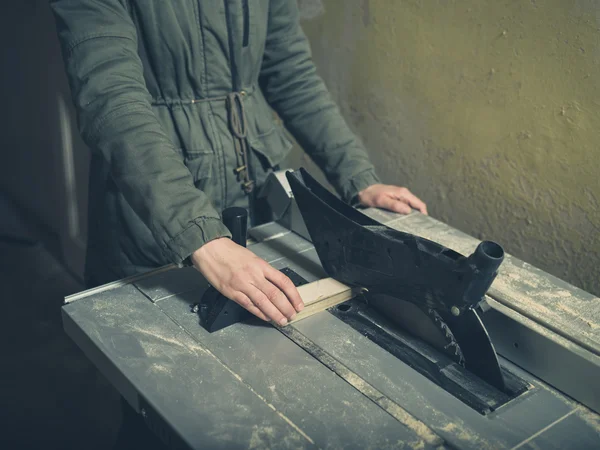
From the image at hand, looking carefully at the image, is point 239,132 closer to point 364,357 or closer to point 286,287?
point 286,287

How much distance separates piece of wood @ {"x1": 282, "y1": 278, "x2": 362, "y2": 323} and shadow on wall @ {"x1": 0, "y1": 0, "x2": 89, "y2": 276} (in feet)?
5.20

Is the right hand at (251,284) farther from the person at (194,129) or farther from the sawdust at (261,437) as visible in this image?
the sawdust at (261,437)

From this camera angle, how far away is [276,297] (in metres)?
1.00

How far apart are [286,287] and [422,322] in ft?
0.71

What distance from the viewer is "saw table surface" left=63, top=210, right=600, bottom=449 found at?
0.81 meters

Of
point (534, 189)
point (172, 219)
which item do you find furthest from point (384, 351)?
point (534, 189)

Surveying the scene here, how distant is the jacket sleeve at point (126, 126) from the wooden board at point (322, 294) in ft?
0.54

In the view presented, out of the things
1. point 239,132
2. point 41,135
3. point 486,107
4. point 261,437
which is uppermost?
point 486,107

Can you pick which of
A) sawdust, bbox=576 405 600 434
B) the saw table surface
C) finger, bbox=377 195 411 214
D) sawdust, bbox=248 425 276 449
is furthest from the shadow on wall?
sawdust, bbox=576 405 600 434

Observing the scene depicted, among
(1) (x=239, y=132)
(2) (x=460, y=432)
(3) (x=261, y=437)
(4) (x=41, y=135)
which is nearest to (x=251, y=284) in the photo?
(3) (x=261, y=437)

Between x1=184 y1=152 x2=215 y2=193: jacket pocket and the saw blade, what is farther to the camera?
x1=184 y1=152 x2=215 y2=193: jacket pocket

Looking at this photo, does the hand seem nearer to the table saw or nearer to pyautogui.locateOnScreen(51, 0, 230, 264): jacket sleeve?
the table saw

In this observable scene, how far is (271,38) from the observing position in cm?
148

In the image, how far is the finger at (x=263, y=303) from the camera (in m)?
0.99
